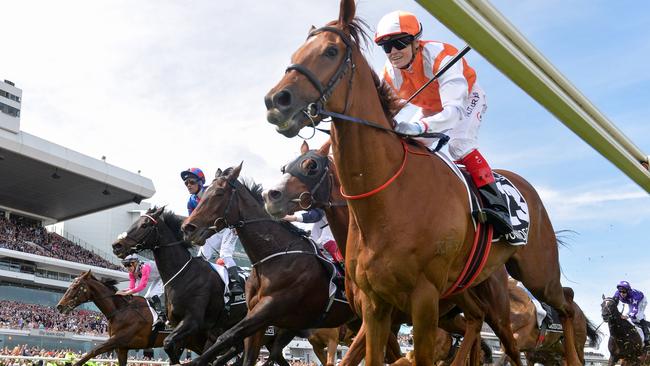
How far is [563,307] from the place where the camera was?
6.01m

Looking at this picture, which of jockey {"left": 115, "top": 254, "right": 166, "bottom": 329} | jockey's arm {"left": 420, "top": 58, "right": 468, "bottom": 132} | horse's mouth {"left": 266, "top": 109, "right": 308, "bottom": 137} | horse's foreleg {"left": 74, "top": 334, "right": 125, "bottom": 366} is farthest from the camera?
jockey {"left": 115, "top": 254, "right": 166, "bottom": 329}

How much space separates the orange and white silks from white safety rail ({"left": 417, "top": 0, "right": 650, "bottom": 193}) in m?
3.30

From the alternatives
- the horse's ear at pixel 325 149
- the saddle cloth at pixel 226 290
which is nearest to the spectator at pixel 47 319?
the saddle cloth at pixel 226 290

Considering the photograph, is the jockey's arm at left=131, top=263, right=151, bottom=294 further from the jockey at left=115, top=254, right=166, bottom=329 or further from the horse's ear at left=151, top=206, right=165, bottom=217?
the horse's ear at left=151, top=206, right=165, bottom=217

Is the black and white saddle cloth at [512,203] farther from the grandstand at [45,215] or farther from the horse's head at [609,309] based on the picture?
the grandstand at [45,215]

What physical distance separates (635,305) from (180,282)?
1061 cm

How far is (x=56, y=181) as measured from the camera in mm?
51250

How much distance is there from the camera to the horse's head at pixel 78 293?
13203 mm

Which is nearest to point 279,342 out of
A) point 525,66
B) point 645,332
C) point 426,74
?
point 426,74

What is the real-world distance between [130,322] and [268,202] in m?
6.68

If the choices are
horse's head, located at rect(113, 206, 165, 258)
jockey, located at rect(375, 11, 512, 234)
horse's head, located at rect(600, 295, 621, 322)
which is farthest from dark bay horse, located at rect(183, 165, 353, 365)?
horse's head, located at rect(600, 295, 621, 322)

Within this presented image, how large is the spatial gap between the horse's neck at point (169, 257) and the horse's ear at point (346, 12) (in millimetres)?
6173

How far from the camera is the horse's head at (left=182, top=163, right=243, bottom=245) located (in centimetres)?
794

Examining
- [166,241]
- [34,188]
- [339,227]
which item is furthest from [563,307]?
[34,188]
